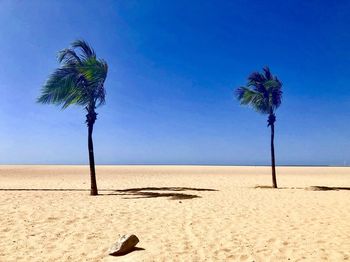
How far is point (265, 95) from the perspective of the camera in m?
24.7

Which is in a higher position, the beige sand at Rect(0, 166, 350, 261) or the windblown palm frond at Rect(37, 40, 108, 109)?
the windblown palm frond at Rect(37, 40, 108, 109)

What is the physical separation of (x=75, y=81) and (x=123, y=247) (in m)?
13.4

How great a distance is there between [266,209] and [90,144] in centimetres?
1087

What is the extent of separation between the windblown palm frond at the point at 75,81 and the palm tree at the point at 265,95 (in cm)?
1156

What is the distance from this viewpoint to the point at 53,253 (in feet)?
24.9

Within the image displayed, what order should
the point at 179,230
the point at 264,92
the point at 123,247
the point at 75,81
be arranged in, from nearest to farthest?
1. the point at 123,247
2. the point at 179,230
3. the point at 75,81
4. the point at 264,92

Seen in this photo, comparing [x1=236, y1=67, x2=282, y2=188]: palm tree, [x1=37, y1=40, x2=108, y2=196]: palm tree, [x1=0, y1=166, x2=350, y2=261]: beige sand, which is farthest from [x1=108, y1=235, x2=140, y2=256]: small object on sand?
[x1=236, y1=67, x2=282, y2=188]: palm tree

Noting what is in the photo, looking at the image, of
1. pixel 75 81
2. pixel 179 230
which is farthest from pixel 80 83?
pixel 179 230

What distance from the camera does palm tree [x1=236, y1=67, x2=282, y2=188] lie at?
79.9ft

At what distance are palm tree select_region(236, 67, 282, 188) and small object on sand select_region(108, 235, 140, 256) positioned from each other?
60.8ft

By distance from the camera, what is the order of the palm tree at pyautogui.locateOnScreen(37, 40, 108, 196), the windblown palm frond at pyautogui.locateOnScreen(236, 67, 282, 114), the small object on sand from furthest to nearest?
the windblown palm frond at pyautogui.locateOnScreen(236, 67, 282, 114) < the palm tree at pyautogui.locateOnScreen(37, 40, 108, 196) < the small object on sand

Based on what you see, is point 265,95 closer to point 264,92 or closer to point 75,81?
point 264,92

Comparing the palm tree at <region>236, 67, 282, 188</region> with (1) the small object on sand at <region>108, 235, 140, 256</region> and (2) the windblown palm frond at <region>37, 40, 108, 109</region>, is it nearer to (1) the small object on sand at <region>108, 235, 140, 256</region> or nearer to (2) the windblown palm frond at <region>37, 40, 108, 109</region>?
(2) the windblown palm frond at <region>37, 40, 108, 109</region>

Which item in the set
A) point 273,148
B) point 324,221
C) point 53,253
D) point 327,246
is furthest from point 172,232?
point 273,148
